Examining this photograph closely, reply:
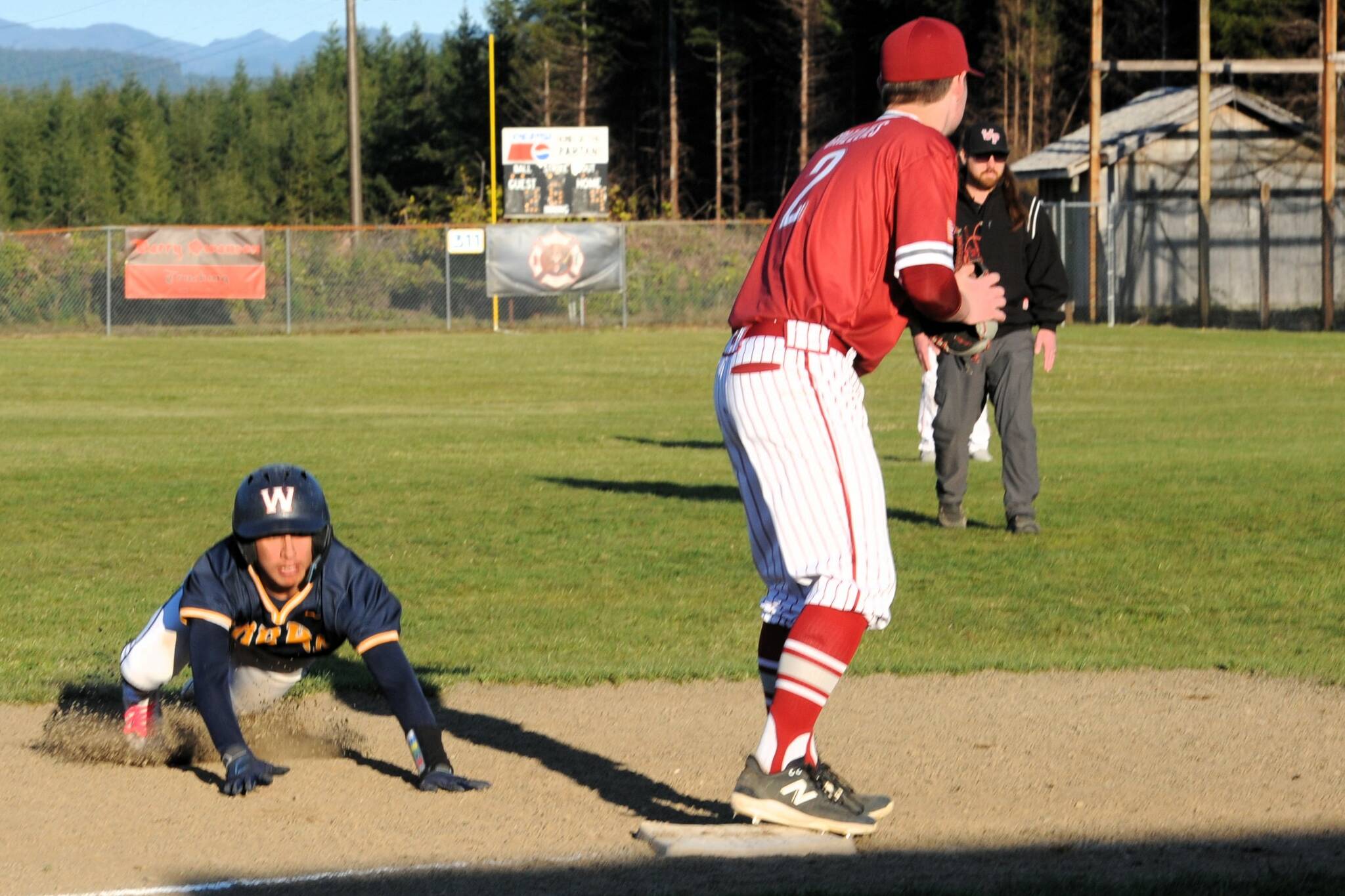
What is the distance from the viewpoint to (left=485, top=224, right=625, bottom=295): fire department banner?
36562 millimetres

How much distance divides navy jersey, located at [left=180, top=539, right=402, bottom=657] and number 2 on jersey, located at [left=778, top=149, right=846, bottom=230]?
1622 millimetres

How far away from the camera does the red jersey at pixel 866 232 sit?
4359 mm

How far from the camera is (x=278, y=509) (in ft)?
16.4

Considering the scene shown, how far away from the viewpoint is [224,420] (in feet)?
61.2

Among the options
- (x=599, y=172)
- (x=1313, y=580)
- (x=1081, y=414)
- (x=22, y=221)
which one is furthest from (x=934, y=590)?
(x=22, y=221)

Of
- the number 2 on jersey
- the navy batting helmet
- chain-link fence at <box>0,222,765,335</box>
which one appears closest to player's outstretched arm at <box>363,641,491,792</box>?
the navy batting helmet

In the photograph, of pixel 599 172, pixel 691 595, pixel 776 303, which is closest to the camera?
Answer: pixel 776 303

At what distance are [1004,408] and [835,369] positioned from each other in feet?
19.1

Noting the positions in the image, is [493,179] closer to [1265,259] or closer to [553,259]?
[553,259]

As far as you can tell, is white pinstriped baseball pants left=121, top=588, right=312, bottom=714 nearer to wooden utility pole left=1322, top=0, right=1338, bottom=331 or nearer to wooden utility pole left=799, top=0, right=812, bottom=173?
wooden utility pole left=1322, top=0, right=1338, bottom=331

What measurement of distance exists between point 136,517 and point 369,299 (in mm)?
25415

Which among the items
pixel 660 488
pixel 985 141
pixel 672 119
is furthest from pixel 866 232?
pixel 672 119

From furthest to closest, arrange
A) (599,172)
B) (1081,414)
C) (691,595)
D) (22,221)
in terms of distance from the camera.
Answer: (22,221) < (599,172) < (1081,414) < (691,595)

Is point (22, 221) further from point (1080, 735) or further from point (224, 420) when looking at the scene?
point (1080, 735)
